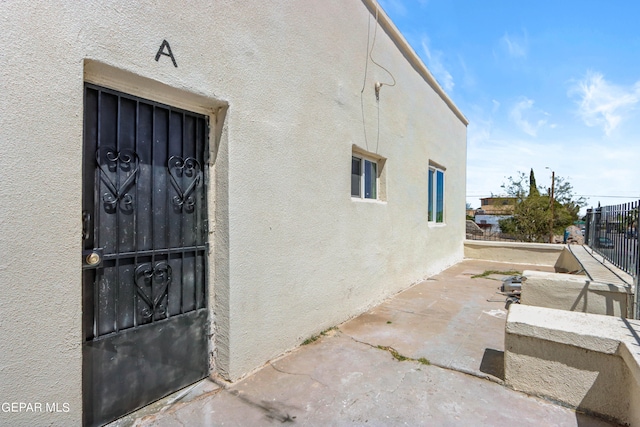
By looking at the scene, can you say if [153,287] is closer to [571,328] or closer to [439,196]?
[571,328]

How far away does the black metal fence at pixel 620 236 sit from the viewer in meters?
3.95

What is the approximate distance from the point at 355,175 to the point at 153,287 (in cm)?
322

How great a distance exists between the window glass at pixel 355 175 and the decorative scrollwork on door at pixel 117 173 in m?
3.05

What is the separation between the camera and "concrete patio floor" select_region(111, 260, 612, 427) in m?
2.42

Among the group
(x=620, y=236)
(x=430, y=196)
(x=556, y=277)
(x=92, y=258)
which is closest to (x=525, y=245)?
(x=430, y=196)

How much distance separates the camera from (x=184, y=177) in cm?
275

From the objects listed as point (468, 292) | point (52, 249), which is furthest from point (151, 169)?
point (468, 292)

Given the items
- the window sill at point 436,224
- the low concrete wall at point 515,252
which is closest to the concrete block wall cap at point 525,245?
the low concrete wall at point 515,252

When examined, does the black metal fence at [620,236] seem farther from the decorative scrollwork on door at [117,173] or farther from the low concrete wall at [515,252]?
the decorative scrollwork on door at [117,173]

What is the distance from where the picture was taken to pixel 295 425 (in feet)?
7.72

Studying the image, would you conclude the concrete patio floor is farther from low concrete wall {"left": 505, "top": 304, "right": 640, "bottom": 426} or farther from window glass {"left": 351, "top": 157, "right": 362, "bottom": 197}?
window glass {"left": 351, "top": 157, "right": 362, "bottom": 197}

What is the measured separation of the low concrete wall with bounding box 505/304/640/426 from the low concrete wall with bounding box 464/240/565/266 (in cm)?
833

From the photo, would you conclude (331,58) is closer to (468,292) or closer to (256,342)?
(256,342)

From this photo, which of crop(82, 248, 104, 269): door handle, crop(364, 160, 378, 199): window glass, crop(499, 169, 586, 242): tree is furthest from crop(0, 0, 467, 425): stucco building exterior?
crop(499, 169, 586, 242): tree
